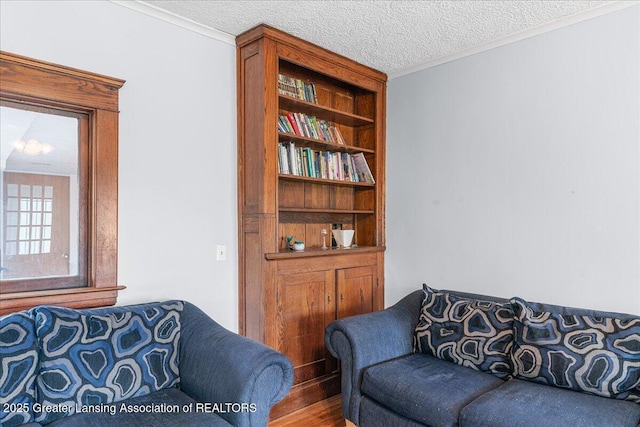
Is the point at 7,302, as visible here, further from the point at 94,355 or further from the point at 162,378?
the point at 162,378

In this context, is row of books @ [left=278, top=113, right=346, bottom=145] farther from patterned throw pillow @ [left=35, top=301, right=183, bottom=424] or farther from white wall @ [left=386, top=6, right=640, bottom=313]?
patterned throw pillow @ [left=35, top=301, right=183, bottom=424]

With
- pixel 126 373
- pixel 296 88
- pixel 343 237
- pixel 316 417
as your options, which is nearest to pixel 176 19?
pixel 296 88

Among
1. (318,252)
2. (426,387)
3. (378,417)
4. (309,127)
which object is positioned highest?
(309,127)

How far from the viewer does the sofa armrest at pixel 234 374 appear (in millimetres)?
1799

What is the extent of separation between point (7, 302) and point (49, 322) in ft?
0.95

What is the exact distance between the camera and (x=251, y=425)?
1805 mm

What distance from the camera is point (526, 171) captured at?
2742 millimetres

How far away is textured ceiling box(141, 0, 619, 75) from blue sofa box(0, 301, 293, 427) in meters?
1.79

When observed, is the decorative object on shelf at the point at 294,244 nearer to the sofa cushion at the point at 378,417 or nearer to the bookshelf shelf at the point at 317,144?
the bookshelf shelf at the point at 317,144

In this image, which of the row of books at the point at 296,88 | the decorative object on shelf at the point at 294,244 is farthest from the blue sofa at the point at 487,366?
the row of books at the point at 296,88

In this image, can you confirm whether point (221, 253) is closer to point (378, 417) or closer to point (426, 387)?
point (378, 417)

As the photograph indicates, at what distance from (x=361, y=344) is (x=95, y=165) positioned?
5.80 feet

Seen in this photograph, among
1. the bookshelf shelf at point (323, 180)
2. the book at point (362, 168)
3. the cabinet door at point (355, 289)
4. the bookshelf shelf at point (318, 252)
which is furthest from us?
the book at point (362, 168)

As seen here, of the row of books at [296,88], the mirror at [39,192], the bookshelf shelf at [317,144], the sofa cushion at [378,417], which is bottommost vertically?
the sofa cushion at [378,417]
